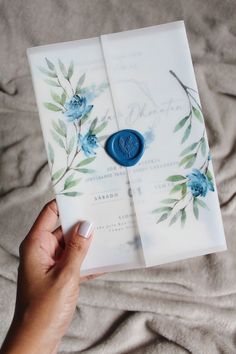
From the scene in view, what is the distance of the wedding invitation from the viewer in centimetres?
Answer: 60

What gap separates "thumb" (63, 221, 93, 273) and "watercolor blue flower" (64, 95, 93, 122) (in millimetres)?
149

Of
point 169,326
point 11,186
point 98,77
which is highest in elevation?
point 98,77

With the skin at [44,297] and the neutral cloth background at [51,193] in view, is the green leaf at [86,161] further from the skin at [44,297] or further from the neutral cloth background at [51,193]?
the neutral cloth background at [51,193]

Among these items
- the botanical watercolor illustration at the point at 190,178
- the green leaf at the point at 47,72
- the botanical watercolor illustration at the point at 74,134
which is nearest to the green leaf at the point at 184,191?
the botanical watercolor illustration at the point at 190,178

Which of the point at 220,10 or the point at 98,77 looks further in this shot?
the point at 220,10

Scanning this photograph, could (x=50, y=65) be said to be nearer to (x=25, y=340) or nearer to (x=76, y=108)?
(x=76, y=108)

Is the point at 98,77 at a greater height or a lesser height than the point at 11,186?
greater

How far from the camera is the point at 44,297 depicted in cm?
60

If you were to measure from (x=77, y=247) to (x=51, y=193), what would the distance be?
0.23 meters

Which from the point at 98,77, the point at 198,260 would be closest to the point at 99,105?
the point at 98,77

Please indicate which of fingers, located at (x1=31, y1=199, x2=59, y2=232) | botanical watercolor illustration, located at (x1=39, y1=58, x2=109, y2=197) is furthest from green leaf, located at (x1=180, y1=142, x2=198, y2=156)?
fingers, located at (x1=31, y1=199, x2=59, y2=232)

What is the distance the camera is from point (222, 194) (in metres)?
0.78

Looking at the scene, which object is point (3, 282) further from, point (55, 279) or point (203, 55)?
point (203, 55)

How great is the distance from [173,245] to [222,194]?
0.20m
